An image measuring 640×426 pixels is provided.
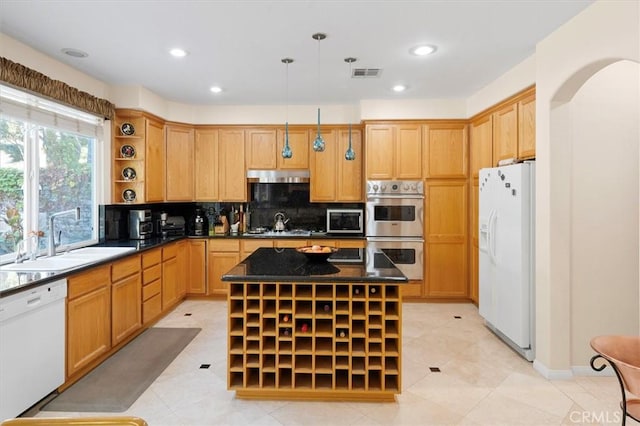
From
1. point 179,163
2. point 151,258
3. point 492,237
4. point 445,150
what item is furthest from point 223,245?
point 492,237

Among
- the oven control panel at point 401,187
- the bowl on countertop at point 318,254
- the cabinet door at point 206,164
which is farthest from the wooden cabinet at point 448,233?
the cabinet door at point 206,164

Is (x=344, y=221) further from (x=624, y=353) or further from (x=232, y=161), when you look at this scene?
(x=624, y=353)

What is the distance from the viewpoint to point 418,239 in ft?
16.1

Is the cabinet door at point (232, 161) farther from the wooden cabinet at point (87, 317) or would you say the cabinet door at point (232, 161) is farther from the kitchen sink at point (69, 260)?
the wooden cabinet at point (87, 317)

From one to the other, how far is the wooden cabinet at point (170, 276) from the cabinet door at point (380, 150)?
262 centimetres

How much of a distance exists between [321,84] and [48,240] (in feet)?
9.97

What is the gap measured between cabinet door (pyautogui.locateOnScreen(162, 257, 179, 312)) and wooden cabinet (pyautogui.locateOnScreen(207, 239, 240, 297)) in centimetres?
45

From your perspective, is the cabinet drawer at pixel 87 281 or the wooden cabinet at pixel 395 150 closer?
the cabinet drawer at pixel 87 281

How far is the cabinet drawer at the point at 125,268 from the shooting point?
131 inches

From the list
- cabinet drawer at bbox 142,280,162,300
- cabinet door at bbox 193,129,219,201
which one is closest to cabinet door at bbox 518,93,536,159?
cabinet door at bbox 193,129,219,201

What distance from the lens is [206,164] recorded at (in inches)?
208

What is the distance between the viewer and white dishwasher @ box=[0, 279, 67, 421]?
2209mm

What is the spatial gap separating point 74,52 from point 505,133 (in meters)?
4.06

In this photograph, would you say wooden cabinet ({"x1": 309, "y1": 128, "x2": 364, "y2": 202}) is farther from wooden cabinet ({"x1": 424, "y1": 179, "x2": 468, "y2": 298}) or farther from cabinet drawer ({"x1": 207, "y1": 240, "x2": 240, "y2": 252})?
cabinet drawer ({"x1": 207, "y1": 240, "x2": 240, "y2": 252})
